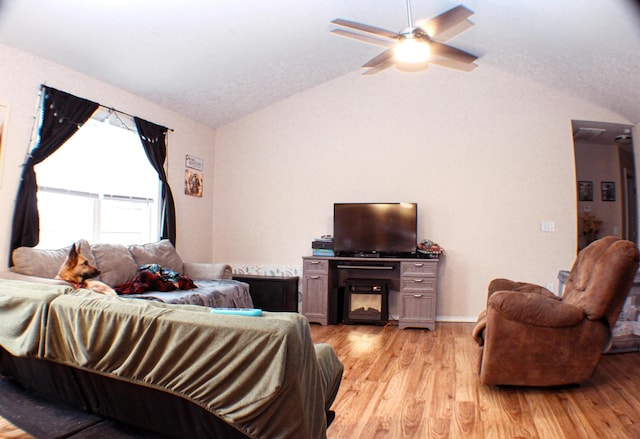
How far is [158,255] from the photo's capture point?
175 inches

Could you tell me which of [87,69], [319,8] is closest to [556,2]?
[319,8]

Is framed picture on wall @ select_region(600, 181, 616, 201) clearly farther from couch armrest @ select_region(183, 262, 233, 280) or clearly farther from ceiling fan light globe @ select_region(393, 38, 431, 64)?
couch armrest @ select_region(183, 262, 233, 280)

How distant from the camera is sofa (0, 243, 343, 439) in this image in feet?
3.79

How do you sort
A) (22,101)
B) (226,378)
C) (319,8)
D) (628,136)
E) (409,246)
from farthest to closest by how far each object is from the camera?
(628,136) < (409,246) < (319,8) < (22,101) < (226,378)

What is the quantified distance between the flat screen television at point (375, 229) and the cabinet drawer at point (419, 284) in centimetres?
35

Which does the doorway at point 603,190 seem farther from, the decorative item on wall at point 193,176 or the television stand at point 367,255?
the decorative item on wall at point 193,176

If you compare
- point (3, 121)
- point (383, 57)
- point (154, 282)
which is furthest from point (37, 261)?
point (383, 57)

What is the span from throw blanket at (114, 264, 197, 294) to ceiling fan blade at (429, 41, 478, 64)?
2.94m

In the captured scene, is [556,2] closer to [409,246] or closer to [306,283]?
[409,246]

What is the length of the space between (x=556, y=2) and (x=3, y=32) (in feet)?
14.1

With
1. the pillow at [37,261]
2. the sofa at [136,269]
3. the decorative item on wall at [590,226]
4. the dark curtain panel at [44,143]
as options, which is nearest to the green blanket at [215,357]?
the sofa at [136,269]

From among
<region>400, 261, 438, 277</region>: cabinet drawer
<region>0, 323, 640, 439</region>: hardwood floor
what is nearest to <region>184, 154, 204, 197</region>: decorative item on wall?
<region>400, 261, 438, 277</region>: cabinet drawer

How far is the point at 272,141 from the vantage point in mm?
5746

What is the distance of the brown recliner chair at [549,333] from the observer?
2.70 m
